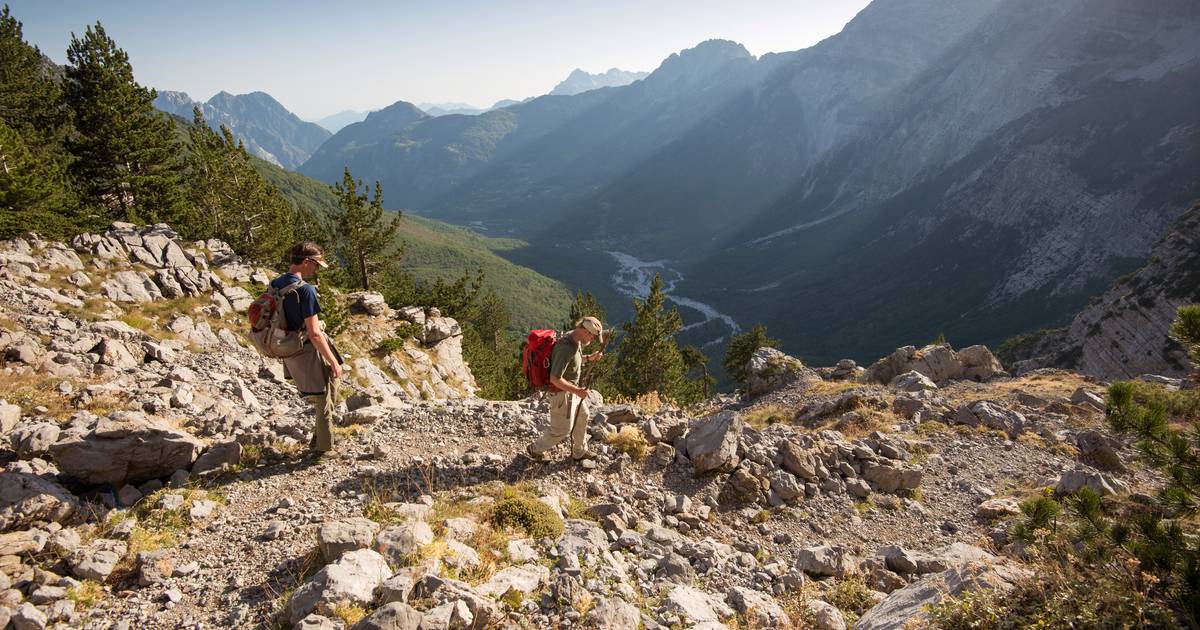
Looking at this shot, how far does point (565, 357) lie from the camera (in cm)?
923

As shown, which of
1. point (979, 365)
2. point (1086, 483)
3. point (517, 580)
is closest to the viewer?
point (517, 580)

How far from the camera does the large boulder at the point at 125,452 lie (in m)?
7.72

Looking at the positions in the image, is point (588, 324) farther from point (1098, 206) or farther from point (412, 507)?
point (1098, 206)

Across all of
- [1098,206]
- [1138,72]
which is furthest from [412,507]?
[1138,72]

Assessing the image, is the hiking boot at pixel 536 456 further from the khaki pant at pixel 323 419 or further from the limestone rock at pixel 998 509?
the limestone rock at pixel 998 509

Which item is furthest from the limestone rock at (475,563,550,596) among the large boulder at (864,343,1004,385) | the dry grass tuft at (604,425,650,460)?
the large boulder at (864,343,1004,385)

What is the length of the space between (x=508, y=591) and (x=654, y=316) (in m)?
38.1

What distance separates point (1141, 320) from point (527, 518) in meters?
89.0

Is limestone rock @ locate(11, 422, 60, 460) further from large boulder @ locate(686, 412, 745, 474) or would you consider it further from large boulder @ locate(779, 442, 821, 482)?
large boulder @ locate(779, 442, 821, 482)

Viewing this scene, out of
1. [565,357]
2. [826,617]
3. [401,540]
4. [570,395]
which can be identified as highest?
[565,357]

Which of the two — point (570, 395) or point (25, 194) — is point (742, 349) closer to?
point (570, 395)

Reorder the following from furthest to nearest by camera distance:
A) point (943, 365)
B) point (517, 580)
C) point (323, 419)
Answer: point (943, 365)
point (323, 419)
point (517, 580)

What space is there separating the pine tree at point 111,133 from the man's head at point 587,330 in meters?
32.3

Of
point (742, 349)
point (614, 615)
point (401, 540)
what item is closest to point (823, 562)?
point (614, 615)
